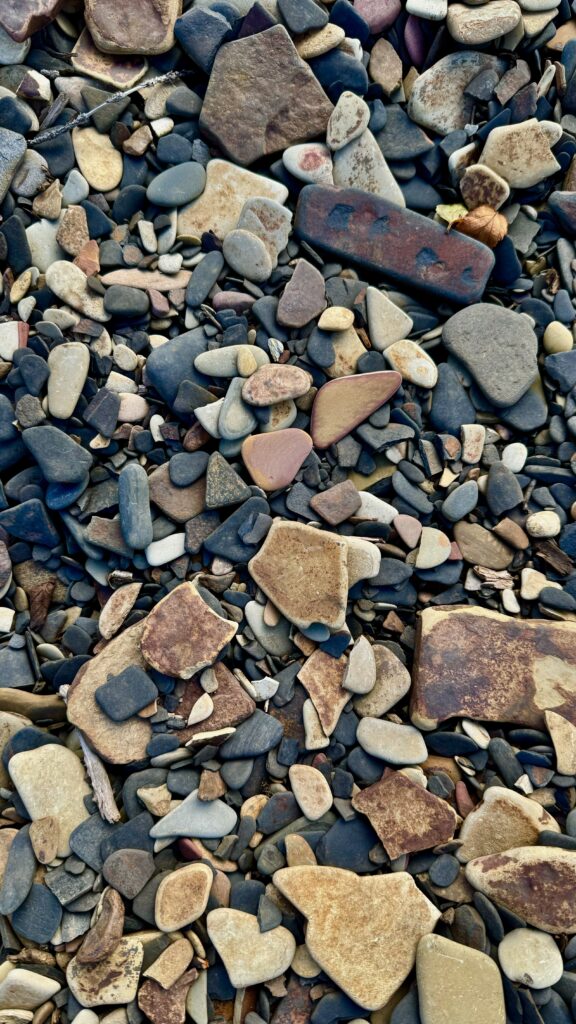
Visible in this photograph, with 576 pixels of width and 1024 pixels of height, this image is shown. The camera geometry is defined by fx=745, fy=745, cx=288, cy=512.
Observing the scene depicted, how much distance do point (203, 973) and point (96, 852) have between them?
1.02 feet

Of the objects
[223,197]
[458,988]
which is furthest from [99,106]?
[458,988]

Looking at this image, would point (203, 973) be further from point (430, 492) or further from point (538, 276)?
point (538, 276)

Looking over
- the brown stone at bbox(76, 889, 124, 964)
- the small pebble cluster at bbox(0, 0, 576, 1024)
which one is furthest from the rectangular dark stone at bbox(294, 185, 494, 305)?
the brown stone at bbox(76, 889, 124, 964)

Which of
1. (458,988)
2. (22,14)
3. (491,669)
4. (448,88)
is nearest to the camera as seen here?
(458,988)

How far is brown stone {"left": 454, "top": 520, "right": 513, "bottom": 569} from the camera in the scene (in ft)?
5.58

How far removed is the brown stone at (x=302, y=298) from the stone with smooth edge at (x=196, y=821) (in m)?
1.05

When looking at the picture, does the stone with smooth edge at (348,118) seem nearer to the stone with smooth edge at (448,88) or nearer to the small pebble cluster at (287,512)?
the small pebble cluster at (287,512)

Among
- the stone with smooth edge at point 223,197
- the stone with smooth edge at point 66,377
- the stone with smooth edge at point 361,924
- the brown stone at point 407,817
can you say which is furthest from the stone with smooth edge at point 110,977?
the stone with smooth edge at point 223,197

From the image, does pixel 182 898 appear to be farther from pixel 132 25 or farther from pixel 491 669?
pixel 132 25

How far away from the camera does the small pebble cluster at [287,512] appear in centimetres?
146

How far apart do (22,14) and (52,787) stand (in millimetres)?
1739

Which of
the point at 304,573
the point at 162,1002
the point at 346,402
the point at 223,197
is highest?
the point at 223,197

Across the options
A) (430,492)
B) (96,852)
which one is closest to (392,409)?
(430,492)

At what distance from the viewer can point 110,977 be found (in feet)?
4.66
